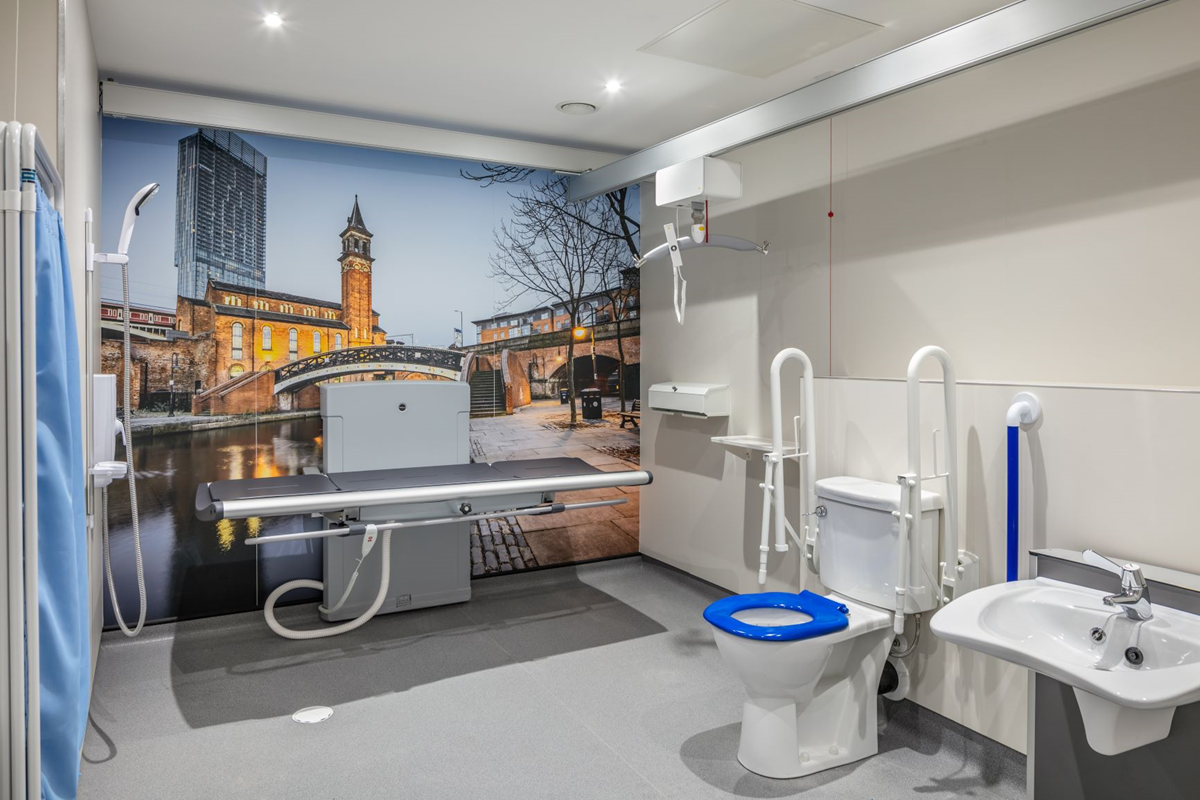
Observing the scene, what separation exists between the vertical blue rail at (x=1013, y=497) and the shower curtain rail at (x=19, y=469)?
2409 millimetres

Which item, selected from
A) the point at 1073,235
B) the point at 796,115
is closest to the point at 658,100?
the point at 796,115

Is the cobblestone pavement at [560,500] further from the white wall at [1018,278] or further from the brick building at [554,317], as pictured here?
the white wall at [1018,278]

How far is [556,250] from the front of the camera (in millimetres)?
4691

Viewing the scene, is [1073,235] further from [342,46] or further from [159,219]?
[159,219]

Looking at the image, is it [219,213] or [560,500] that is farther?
[560,500]

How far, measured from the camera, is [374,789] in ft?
7.79

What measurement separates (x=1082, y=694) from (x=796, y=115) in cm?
212

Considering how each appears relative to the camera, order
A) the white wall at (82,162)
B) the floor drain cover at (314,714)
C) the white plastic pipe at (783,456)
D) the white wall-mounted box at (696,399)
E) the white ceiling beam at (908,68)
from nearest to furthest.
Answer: the white ceiling beam at (908,68) → the white wall at (82,162) → the floor drain cover at (314,714) → the white plastic pipe at (783,456) → the white wall-mounted box at (696,399)

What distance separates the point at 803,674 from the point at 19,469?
2083mm

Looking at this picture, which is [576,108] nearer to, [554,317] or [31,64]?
[554,317]

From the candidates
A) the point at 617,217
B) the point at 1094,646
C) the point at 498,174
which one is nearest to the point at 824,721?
the point at 1094,646

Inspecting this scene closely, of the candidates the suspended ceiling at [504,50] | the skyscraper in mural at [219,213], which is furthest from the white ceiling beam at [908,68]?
the skyscraper in mural at [219,213]

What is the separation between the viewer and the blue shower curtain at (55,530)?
1.37 metres

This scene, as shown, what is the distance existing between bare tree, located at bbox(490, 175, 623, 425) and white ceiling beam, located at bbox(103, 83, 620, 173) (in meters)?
0.30
